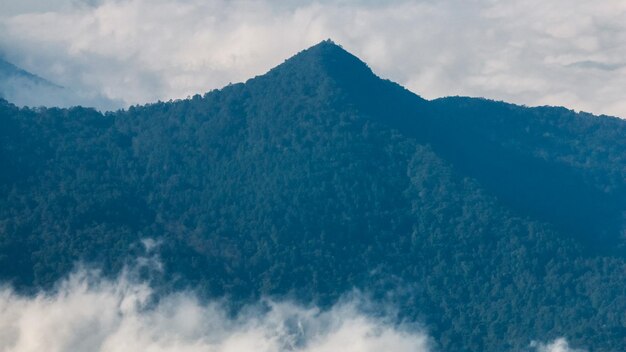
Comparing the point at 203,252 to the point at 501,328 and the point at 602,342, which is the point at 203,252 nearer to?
the point at 501,328

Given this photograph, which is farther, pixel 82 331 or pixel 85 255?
pixel 85 255

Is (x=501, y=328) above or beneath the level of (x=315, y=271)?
beneath

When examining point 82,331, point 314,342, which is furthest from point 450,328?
point 82,331

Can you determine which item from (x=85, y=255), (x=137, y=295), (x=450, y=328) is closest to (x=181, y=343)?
(x=137, y=295)

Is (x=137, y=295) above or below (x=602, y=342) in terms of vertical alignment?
above

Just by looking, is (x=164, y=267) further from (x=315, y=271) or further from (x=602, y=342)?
(x=602, y=342)

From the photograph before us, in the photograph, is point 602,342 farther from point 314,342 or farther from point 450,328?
point 314,342

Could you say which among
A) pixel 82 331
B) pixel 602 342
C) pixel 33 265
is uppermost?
pixel 33 265

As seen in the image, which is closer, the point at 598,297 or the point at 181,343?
the point at 181,343
